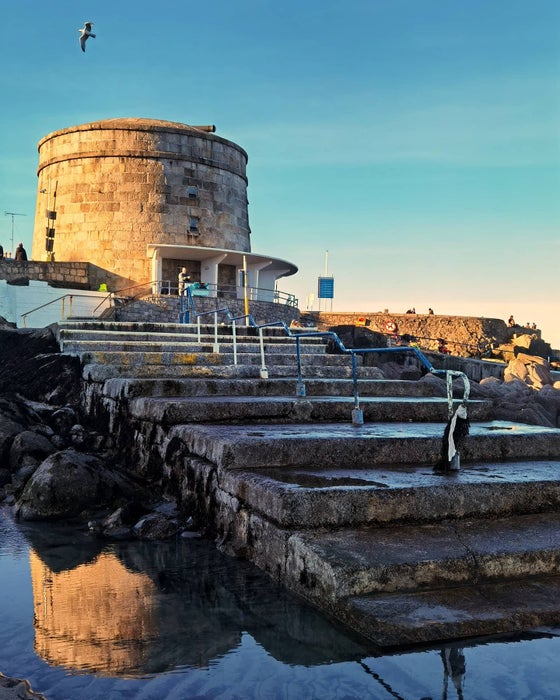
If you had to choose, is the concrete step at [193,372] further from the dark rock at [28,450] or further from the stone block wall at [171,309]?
the stone block wall at [171,309]

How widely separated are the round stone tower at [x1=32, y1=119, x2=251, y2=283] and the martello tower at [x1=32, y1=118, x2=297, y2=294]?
1.5 inches

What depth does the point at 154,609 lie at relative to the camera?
3.83 metres

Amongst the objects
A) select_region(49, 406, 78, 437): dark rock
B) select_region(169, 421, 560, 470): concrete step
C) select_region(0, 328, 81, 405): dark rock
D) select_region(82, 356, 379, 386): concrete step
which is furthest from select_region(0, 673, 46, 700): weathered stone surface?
select_region(0, 328, 81, 405): dark rock

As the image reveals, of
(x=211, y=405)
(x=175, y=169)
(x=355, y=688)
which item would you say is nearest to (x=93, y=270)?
(x=175, y=169)

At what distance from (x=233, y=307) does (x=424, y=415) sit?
59.5ft

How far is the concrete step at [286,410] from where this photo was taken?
6.70 meters

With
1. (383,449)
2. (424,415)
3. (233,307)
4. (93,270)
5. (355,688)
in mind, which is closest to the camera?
(355,688)

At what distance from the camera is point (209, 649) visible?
3.28 metres

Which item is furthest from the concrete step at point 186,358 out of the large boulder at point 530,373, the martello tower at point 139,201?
the martello tower at point 139,201

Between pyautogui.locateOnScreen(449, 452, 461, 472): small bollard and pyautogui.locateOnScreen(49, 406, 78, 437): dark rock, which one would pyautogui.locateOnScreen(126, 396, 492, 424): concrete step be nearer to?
pyautogui.locateOnScreen(49, 406, 78, 437): dark rock

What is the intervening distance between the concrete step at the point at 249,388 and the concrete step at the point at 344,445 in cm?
167

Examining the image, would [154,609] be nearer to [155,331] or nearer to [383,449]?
[383,449]

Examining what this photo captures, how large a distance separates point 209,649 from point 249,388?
5.44 meters

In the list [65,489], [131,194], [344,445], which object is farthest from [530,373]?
[65,489]
